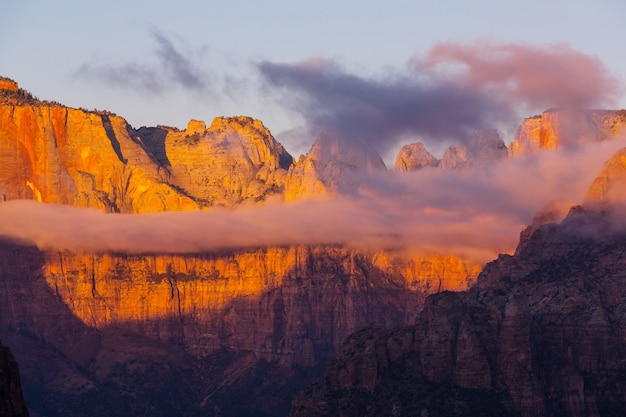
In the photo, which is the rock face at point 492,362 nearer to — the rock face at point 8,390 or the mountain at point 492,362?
the mountain at point 492,362

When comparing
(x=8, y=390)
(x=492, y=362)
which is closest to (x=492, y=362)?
(x=492, y=362)

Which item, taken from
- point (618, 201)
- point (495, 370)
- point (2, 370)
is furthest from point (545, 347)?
point (2, 370)

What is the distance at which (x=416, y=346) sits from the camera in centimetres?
18475

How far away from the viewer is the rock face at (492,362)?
177875mm

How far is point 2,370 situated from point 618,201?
114m

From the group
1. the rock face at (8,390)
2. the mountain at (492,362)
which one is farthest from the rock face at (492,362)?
the rock face at (8,390)

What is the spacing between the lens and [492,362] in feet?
596

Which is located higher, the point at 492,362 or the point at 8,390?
the point at 8,390

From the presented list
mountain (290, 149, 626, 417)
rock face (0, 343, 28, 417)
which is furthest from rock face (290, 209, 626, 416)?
rock face (0, 343, 28, 417)

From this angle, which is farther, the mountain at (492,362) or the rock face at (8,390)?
the mountain at (492,362)

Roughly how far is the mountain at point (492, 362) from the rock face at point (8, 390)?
3262 inches

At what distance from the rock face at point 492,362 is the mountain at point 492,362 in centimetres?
9

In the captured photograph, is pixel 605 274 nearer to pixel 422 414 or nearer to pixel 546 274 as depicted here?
pixel 546 274

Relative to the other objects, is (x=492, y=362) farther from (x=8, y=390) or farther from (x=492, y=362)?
(x=8, y=390)
